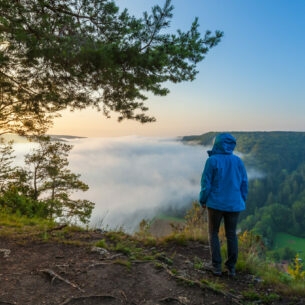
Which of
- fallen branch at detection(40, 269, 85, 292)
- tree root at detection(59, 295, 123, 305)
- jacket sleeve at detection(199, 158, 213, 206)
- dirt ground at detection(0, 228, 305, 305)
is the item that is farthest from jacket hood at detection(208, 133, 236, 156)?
fallen branch at detection(40, 269, 85, 292)

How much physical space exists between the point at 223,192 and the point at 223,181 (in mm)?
174

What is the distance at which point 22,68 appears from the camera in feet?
21.0

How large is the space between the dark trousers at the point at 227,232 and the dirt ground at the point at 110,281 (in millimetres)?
269

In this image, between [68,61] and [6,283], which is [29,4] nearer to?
[68,61]

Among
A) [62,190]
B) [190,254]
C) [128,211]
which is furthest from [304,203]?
[190,254]

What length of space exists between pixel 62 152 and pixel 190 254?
1722 centimetres

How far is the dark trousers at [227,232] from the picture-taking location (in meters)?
4.76

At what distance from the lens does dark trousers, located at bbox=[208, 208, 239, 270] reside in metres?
4.76

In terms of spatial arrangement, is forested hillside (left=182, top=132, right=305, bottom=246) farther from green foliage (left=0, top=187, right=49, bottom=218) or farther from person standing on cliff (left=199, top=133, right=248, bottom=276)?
person standing on cliff (left=199, top=133, right=248, bottom=276)

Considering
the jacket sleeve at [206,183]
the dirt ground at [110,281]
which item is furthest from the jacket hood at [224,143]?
the dirt ground at [110,281]

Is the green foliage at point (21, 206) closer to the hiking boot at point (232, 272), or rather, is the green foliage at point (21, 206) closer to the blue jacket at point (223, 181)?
the hiking boot at point (232, 272)

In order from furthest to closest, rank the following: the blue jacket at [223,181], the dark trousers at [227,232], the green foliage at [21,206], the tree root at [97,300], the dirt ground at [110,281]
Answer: the green foliage at [21,206] < the dark trousers at [227,232] < the blue jacket at [223,181] < the dirt ground at [110,281] < the tree root at [97,300]

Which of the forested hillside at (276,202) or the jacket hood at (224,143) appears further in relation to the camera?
the forested hillside at (276,202)

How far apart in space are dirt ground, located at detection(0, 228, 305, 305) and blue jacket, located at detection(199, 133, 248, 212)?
3.86ft
